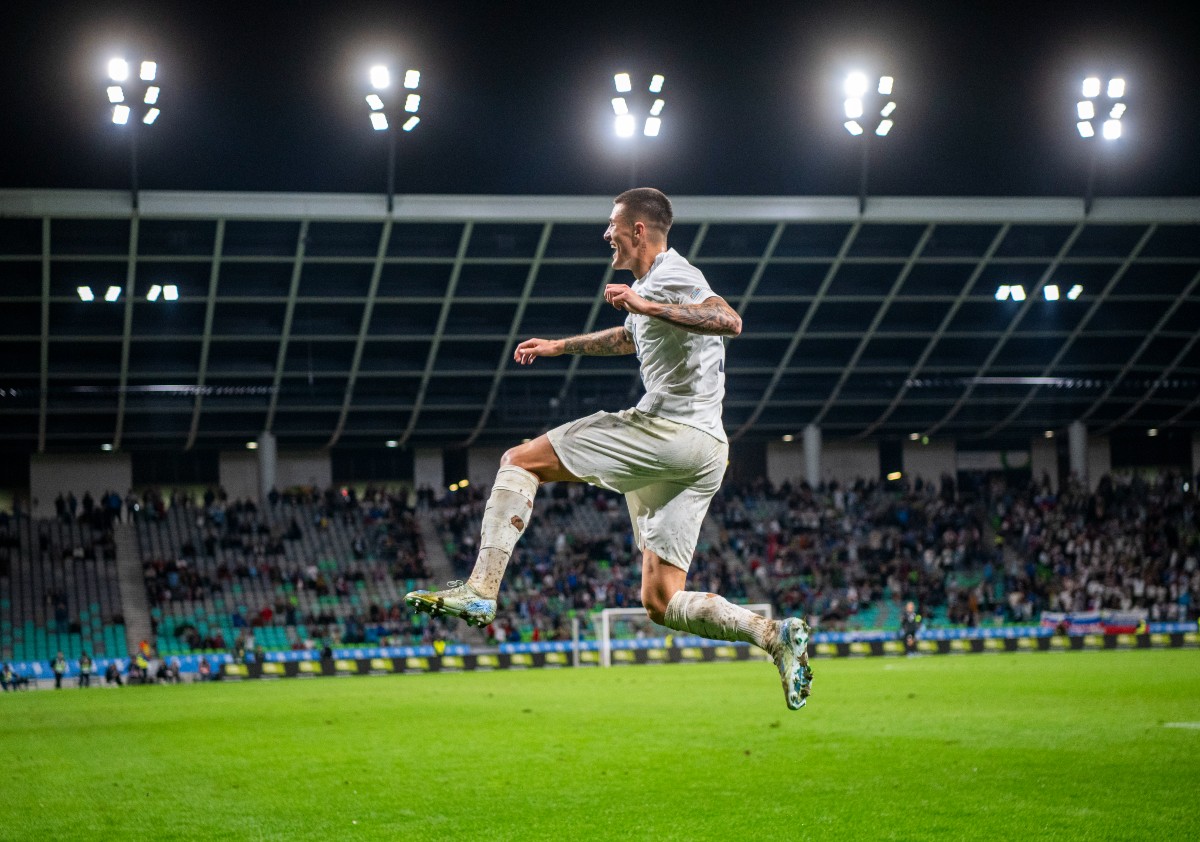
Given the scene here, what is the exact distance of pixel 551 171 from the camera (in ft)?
167

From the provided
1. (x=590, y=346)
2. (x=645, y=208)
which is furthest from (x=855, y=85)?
(x=645, y=208)

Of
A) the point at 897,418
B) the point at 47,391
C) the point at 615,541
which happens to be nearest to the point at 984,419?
the point at 897,418

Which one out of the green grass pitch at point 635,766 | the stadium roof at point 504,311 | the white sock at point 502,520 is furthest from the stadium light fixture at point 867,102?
the white sock at point 502,520

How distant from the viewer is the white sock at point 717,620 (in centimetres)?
888

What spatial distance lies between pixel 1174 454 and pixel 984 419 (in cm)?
1282

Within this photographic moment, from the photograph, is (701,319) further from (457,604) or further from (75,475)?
(75,475)

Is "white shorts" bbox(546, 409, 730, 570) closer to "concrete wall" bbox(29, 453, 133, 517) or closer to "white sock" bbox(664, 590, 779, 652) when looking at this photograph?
"white sock" bbox(664, 590, 779, 652)

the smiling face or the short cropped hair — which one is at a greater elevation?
the short cropped hair

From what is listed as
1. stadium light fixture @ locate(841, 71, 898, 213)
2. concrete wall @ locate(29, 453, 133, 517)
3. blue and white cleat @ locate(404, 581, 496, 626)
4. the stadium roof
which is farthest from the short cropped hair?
concrete wall @ locate(29, 453, 133, 517)

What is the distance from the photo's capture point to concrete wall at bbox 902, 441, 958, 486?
72812mm

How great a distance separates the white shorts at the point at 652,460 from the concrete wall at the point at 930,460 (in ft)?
212

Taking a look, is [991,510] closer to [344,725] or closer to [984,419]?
[984,419]

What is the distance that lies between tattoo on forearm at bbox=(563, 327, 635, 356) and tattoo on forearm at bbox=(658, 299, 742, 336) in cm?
102

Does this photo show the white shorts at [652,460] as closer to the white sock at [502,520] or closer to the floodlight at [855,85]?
the white sock at [502,520]
